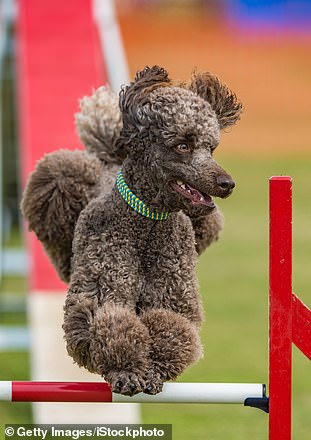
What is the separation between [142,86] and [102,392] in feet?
2.13

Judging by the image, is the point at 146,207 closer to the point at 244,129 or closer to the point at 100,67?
the point at 100,67

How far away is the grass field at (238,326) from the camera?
559 cm

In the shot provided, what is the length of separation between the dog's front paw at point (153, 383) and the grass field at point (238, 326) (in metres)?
3.06

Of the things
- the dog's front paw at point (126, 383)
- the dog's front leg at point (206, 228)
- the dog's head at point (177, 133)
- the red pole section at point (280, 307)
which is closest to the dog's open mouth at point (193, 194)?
the dog's head at point (177, 133)

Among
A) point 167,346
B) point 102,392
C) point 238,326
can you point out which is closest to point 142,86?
point 167,346

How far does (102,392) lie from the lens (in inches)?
92.1

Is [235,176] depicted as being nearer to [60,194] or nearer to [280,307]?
[60,194]

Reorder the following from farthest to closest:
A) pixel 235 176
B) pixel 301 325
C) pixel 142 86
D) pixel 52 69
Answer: pixel 235 176 → pixel 52 69 → pixel 301 325 → pixel 142 86

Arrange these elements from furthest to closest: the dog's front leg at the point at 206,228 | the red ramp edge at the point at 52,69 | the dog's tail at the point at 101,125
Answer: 1. the red ramp edge at the point at 52,69
2. the dog's tail at the point at 101,125
3. the dog's front leg at the point at 206,228

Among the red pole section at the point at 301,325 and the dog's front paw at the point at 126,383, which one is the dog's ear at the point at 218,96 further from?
the dog's front paw at the point at 126,383

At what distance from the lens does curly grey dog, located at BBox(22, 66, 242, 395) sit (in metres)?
2.25

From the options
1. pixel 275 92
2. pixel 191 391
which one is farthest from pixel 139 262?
pixel 275 92

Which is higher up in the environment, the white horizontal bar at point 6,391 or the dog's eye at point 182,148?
the dog's eye at point 182,148

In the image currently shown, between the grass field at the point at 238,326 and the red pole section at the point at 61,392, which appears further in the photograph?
the grass field at the point at 238,326
